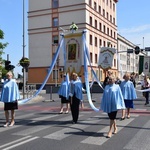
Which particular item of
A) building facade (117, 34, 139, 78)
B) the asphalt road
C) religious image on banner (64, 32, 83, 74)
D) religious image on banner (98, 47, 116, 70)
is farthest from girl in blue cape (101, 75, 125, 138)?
building facade (117, 34, 139, 78)

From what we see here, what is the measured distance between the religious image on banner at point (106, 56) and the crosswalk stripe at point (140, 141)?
1183 cm

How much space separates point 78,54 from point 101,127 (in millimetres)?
4983

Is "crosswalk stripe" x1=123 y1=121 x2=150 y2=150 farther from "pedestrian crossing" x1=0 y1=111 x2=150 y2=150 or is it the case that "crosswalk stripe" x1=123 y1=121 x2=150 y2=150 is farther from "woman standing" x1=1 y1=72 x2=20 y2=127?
"woman standing" x1=1 y1=72 x2=20 y2=127

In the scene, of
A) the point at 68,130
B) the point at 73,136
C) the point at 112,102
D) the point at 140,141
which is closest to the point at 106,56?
the point at 68,130

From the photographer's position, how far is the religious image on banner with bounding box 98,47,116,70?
20578 millimetres

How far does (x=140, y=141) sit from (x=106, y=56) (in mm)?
13728

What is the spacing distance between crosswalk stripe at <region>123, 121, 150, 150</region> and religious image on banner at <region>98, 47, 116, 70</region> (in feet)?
38.8

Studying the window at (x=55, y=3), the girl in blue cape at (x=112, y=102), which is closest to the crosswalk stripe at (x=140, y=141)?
the girl in blue cape at (x=112, y=102)

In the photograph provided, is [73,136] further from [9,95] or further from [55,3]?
[55,3]

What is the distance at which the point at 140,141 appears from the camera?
754 cm

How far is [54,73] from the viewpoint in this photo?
49.4 m

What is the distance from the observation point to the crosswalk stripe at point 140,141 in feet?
22.6

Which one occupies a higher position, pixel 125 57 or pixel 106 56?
pixel 125 57

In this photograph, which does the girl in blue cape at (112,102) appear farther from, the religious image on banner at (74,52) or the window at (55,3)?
the window at (55,3)
